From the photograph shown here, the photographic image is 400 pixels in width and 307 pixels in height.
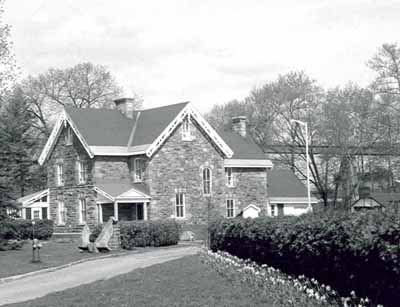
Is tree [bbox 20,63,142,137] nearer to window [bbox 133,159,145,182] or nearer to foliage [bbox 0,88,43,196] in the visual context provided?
foliage [bbox 0,88,43,196]

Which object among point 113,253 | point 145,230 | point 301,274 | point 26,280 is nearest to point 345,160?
point 145,230

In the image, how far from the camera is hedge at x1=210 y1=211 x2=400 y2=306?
12.6 metres

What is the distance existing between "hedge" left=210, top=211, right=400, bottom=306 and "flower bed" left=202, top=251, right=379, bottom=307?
21 centimetres

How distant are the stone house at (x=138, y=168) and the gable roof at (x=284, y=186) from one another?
7538 millimetres

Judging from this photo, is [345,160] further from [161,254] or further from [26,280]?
[26,280]

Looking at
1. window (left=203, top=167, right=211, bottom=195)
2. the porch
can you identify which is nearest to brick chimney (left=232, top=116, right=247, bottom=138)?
window (left=203, top=167, right=211, bottom=195)

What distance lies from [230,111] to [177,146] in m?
36.4

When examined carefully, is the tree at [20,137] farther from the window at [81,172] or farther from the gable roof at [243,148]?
the gable roof at [243,148]


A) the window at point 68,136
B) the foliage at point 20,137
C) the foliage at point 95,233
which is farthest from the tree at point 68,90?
the foliage at point 95,233

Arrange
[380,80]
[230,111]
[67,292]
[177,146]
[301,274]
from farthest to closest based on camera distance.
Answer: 1. [230,111]
2. [380,80]
3. [177,146]
4. [67,292]
5. [301,274]

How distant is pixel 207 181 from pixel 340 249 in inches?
1584

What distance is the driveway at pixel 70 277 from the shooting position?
64.7 feet

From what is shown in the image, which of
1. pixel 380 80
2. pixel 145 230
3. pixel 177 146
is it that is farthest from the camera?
pixel 380 80

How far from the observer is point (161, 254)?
3244cm
